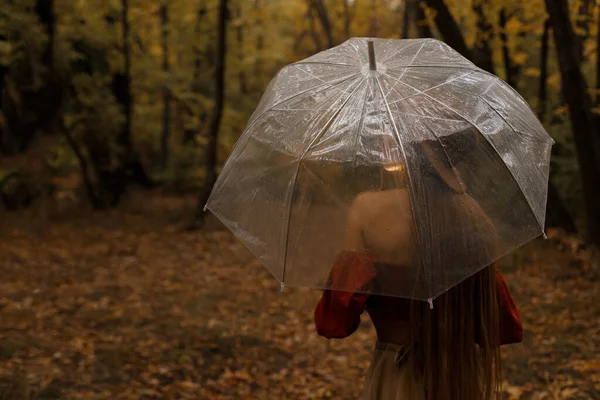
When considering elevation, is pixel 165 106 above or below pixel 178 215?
above

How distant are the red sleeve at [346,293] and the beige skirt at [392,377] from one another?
29 cm

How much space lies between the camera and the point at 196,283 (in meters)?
9.69

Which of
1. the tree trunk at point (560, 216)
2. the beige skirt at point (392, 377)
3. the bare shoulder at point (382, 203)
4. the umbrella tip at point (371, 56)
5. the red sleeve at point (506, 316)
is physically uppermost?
the umbrella tip at point (371, 56)

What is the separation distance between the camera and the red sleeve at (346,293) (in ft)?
7.80

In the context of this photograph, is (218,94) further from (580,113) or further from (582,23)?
(580,113)

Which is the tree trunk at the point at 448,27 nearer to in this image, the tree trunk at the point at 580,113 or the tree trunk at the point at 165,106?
the tree trunk at the point at 580,113

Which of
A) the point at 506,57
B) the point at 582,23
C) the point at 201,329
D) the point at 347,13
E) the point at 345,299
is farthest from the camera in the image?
the point at 347,13

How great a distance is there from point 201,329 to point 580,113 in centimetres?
502

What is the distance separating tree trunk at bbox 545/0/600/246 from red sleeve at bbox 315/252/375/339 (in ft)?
18.6

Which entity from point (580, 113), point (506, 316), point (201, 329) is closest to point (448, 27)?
point (580, 113)

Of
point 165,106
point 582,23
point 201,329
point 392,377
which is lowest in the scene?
point 201,329

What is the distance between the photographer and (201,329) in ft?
23.4

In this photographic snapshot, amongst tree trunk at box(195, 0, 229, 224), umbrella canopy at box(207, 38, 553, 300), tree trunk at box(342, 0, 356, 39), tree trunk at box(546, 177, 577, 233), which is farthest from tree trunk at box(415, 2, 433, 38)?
tree trunk at box(342, 0, 356, 39)

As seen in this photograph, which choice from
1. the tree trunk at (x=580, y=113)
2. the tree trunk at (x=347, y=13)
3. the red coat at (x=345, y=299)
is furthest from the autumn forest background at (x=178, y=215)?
the red coat at (x=345, y=299)
